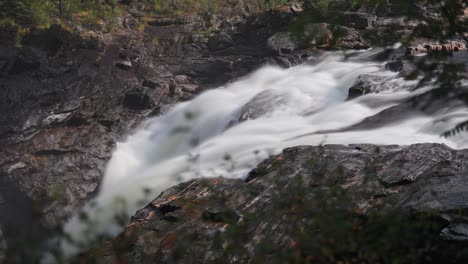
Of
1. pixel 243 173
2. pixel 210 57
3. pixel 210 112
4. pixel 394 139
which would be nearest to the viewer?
pixel 243 173

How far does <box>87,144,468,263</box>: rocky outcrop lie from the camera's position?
2.67 m

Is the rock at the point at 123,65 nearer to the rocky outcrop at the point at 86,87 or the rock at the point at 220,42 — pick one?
the rocky outcrop at the point at 86,87

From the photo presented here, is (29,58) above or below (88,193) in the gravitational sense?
above

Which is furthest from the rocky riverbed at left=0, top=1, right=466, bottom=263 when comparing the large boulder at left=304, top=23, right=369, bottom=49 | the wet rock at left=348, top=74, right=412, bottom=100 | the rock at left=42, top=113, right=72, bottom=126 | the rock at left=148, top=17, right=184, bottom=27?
the large boulder at left=304, top=23, right=369, bottom=49

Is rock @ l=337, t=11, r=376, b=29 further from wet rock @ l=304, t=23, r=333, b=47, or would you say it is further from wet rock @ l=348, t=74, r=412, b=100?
wet rock @ l=304, t=23, r=333, b=47

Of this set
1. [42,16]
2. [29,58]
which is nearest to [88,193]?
[29,58]

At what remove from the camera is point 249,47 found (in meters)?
28.5

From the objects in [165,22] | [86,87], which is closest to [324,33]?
[86,87]

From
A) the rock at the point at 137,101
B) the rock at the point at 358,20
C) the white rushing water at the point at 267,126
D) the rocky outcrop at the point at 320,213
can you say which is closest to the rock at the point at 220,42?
the white rushing water at the point at 267,126

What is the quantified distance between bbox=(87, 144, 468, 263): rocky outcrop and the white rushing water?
43.9 inches

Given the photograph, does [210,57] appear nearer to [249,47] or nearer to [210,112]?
[249,47]

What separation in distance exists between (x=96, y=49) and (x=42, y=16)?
3.61 m

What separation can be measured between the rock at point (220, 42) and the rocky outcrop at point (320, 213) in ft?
64.6

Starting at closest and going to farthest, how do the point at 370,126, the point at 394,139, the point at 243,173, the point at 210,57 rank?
the point at 243,173, the point at 394,139, the point at 370,126, the point at 210,57
